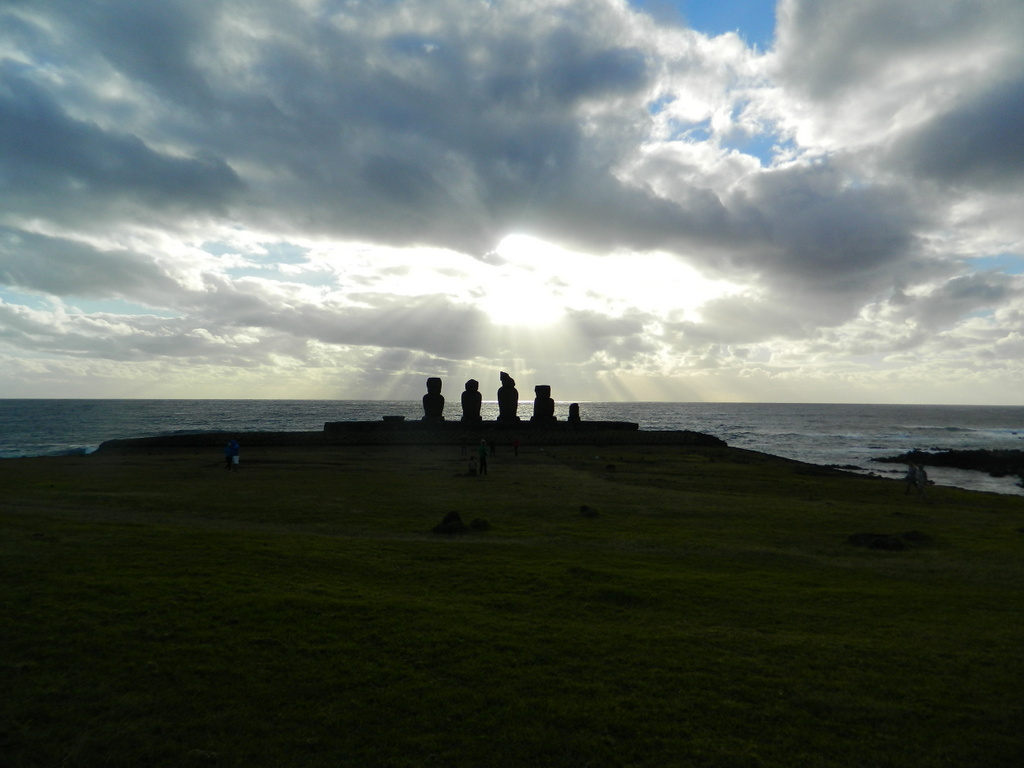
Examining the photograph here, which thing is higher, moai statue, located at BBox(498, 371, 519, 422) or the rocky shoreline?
moai statue, located at BBox(498, 371, 519, 422)

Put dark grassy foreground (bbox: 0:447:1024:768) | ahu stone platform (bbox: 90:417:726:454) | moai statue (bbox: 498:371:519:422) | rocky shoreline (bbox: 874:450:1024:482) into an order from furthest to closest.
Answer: moai statue (bbox: 498:371:519:422)
ahu stone platform (bbox: 90:417:726:454)
rocky shoreline (bbox: 874:450:1024:482)
dark grassy foreground (bbox: 0:447:1024:768)

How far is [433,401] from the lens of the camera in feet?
207

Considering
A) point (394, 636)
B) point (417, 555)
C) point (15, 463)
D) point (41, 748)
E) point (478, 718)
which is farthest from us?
point (15, 463)

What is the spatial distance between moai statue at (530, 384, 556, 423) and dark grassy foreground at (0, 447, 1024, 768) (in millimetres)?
47962

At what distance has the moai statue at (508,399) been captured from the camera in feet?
201

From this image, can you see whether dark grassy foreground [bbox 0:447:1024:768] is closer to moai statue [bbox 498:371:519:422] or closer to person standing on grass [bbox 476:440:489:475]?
person standing on grass [bbox 476:440:489:475]

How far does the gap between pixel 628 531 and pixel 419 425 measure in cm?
4502

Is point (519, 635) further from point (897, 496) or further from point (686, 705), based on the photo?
point (897, 496)

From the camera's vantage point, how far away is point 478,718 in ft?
19.5

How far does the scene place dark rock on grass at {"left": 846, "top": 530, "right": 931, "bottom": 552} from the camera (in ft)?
44.5

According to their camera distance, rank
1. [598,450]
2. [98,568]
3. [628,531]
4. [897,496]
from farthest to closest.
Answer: [598,450], [897,496], [628,531], [98,568]

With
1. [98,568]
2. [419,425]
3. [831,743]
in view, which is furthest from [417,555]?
[419,425]

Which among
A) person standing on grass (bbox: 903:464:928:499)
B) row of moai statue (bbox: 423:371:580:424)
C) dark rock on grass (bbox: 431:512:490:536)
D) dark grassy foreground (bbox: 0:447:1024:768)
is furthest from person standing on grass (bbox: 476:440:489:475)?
row of moai statue (bbox: 423:371:580:424)

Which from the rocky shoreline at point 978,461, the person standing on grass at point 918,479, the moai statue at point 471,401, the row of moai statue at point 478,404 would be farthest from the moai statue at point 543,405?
the person standing on grass at point 918,479
